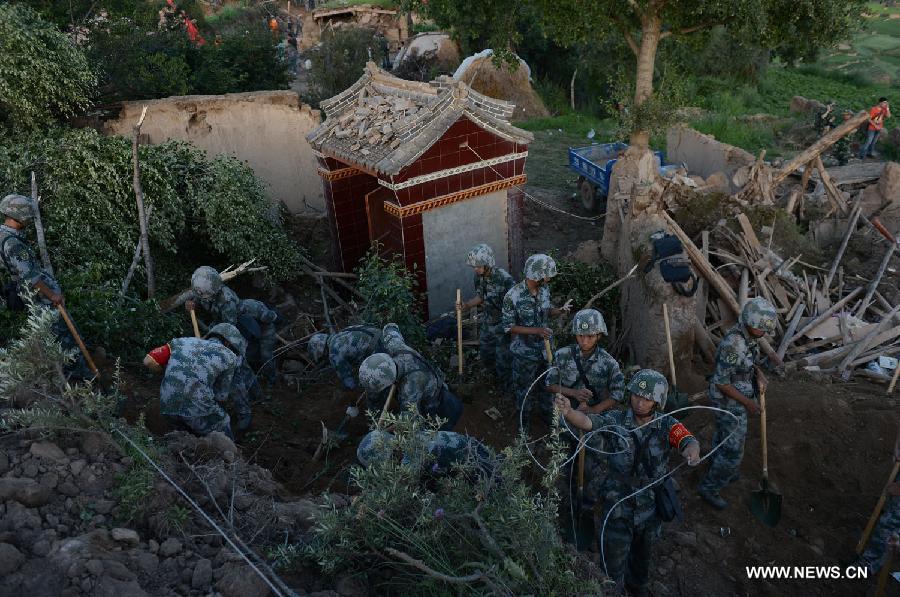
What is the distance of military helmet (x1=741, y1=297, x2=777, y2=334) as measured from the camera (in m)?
6.14

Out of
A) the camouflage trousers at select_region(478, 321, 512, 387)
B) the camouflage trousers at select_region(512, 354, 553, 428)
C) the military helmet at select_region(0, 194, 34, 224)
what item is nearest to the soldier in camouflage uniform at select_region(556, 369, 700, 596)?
the camouflage trousers at select_region(512, 354, 553, 428)

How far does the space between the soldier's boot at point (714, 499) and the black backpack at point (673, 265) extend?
87.0 inches

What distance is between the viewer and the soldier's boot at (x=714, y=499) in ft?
21.0

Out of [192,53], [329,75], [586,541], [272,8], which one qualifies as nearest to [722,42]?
[329,75]

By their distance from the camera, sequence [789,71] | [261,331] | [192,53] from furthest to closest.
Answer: [789,71]
[192,53]
[261,331]

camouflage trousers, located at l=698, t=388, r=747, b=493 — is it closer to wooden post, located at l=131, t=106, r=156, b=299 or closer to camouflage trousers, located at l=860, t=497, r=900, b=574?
camouflage trousers, located at l=860, t=497, r=900, b=574

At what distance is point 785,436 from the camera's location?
7074 millimetres

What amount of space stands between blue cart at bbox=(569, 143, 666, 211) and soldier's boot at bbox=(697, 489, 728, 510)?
810cm

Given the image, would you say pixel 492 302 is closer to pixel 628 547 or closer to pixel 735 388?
pixel 735 388

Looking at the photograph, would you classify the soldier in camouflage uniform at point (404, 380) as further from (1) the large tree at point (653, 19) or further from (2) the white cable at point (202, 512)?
(1) the large tree at point (653, 19)

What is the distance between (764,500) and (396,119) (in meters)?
6.72

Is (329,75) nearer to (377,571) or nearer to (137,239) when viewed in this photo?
(137,239)

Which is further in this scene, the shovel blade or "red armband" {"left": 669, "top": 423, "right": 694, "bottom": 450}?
the shovel blade

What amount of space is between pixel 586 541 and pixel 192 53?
1278 cm
